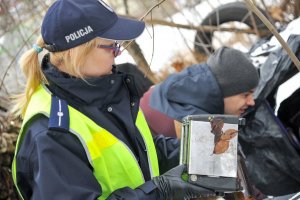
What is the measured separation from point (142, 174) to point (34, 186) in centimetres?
40

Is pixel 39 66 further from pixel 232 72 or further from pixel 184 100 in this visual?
pixel 232 72

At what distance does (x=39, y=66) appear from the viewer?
205cm

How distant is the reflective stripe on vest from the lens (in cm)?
185

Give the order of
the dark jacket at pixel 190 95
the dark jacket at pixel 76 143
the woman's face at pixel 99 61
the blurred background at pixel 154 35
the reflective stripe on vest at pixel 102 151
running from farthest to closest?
the blurred background at pixel 154 35, the dark jacket at pixel 190 95, the woman's face at pixel 99 61, the reflective stripe on vest at pixel 102 151, the dark jacket at pixel 76 143

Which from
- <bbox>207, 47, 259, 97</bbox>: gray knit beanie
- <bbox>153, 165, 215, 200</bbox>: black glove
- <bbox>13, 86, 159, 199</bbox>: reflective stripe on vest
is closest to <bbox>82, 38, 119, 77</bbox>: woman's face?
<bbox>13, 86, 159, 199</bbox>: reflective stripe on vest

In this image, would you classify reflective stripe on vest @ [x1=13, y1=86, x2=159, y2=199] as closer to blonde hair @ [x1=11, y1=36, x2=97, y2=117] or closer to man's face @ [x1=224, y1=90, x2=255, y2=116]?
blonde hair @ [x1=11, y1=36, x2=97, y2=117]

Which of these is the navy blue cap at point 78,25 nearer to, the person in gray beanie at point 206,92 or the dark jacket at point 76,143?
the dark jacket at point 76,143

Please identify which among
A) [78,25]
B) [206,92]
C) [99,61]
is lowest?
[206,92]

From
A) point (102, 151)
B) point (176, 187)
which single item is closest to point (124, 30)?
point (102, 151)

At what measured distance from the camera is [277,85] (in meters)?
3.28

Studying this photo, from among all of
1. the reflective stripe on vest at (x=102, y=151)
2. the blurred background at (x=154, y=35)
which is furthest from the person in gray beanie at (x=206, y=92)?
the reflective stripe on vest at (x=102, y=151)

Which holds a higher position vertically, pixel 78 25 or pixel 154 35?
pixel 78 25

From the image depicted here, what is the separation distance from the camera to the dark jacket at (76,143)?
1751 mm

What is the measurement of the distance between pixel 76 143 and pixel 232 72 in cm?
123
